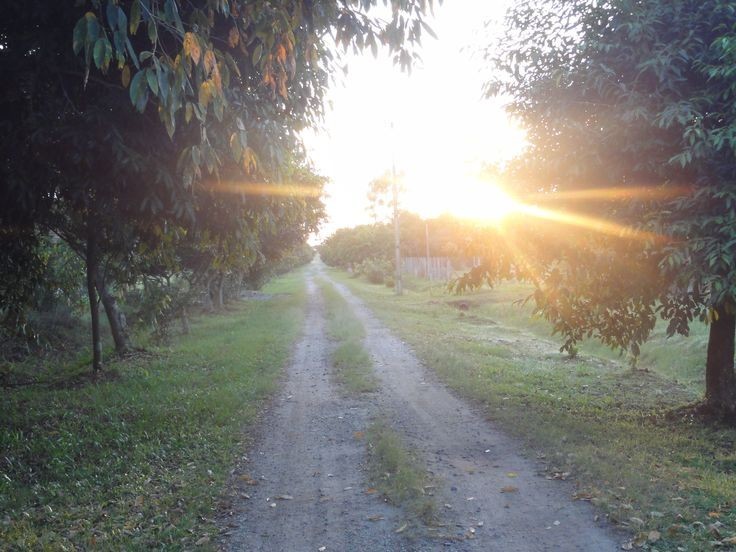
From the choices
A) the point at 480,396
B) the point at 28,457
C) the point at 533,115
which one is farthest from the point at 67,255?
Answer: the point at 533,115

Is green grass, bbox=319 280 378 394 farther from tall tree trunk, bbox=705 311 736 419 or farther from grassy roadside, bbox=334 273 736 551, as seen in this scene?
tall tree trunk, bbox=705 311 736 419

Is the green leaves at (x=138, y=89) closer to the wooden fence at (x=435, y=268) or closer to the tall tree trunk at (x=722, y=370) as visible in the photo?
the tall tree trunk at (x=722, y=370)

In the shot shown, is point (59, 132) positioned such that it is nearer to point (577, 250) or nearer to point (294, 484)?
point (294, 484)

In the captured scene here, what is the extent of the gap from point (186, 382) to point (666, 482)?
845 cm

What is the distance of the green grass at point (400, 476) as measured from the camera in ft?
17.8

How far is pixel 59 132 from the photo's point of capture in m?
6.16

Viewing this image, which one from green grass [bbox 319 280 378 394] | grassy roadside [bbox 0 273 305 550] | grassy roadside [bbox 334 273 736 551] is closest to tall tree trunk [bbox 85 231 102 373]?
grassy roadside [bbox 0 273 305 550]

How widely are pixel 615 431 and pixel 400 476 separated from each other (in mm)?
3319

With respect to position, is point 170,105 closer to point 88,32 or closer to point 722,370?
point 88,32

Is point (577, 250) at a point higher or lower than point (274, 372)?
higher

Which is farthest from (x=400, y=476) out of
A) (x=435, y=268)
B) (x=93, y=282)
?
(x=435, y=268)

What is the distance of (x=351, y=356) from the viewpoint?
1457cm

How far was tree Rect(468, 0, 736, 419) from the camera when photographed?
258 inches

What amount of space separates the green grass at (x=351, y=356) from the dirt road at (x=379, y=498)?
1.13 metres
